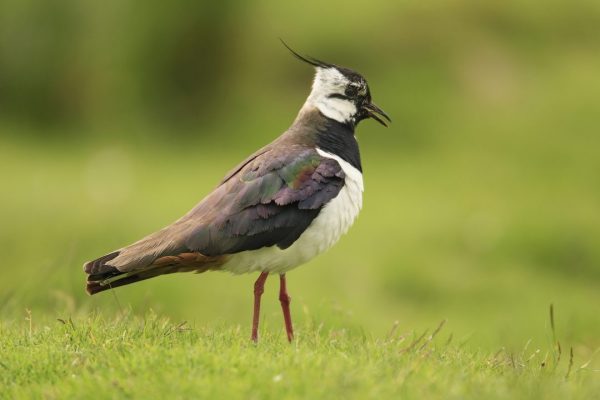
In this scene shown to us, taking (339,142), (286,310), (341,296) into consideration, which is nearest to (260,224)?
(286,310)

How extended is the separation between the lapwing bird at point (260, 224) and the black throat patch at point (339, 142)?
5cm

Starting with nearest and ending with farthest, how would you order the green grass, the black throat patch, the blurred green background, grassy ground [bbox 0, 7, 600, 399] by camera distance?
the green grass, grassy ground [bbox 0, 7, 600, 399], the black throat patch, the blurred green background

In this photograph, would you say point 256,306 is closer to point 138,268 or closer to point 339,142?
point 138,268

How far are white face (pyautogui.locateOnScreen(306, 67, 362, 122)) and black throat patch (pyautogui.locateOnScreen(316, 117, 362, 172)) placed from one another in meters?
0.11

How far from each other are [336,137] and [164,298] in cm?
555

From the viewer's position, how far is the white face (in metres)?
8.14

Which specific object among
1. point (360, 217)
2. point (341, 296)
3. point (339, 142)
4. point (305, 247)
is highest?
point (339, 142)

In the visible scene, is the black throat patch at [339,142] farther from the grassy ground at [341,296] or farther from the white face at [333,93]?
the grassy ground at [341,296]

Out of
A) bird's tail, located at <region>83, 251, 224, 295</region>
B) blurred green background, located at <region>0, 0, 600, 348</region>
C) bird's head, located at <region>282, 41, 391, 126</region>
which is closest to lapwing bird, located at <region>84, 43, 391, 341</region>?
bird's tail, located at <region>83, 251, 224, 295</region>

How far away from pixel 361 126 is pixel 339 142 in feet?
37.7

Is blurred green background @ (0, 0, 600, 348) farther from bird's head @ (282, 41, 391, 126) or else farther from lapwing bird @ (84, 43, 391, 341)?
lapwing bird @ (84, 43, 391, 341)

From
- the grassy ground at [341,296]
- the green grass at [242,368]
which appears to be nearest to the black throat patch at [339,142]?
the grassy ground at [341,296]

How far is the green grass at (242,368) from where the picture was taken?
18.5 ft

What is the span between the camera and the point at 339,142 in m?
7.92
